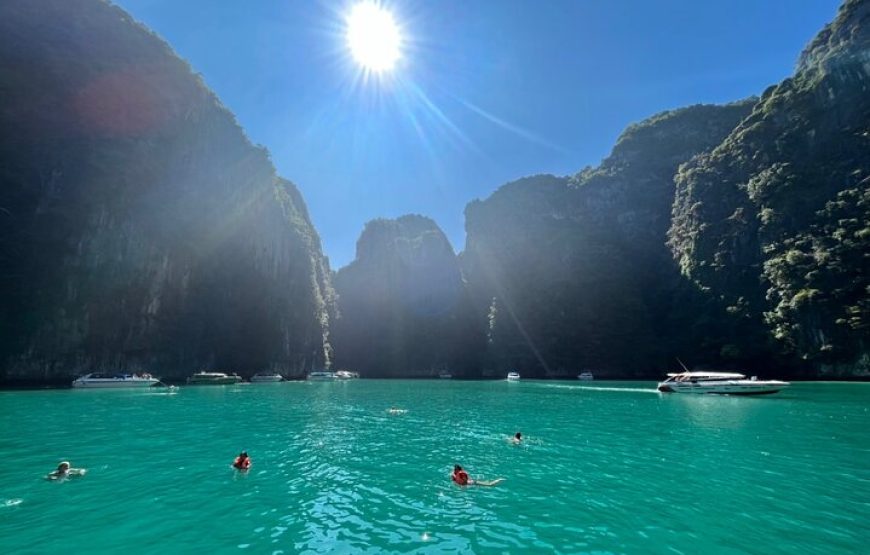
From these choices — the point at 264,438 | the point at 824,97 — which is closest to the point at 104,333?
the point at 264,438

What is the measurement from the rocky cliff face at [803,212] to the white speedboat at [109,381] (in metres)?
116

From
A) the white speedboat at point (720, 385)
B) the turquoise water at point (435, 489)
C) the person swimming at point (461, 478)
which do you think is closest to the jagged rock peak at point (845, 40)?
the white speedboat at point (720, 385)

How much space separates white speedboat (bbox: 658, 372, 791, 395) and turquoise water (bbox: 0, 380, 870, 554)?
26.0 m

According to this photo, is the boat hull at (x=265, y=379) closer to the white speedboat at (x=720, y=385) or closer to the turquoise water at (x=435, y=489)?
the turquoise water at (x=435, y=489)

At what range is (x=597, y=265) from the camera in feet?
507

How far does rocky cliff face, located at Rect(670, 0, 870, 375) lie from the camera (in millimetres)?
75312

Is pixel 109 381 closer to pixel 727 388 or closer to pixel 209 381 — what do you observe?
pixel 209 381

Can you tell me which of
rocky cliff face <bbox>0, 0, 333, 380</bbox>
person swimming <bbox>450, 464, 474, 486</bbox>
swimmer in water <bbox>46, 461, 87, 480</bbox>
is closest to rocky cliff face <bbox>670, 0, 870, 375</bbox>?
person swimming <bbox>450, 464, 474, 486</bbox>

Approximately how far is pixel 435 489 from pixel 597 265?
151m

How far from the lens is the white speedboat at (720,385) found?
53906 millimetres

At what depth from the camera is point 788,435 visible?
25.8m

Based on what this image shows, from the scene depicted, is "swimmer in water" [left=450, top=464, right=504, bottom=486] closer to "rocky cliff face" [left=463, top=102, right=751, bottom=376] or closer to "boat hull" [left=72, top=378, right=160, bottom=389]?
"boat hull" [left=72, top=378, right=160, bottom=389]

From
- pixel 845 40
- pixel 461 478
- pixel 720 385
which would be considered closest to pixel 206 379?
pixel 461 478

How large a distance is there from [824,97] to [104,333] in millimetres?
158791
